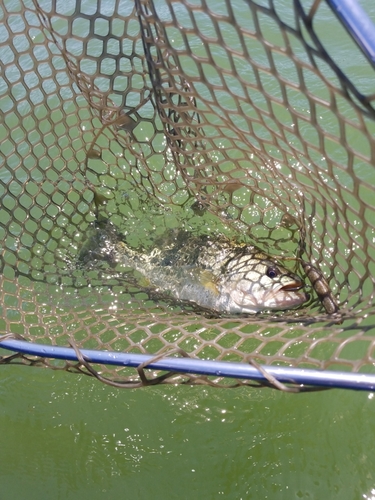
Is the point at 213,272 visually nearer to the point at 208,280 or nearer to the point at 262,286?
the point at 208,280

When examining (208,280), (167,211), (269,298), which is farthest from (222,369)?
(167,211)

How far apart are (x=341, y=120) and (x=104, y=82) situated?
14.9 feet

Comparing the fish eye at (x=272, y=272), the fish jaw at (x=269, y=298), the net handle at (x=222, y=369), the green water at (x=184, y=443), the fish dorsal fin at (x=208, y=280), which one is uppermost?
the net handle at (x=222, y=369)

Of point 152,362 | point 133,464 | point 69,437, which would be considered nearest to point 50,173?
point 69,437

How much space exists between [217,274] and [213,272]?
0.04 meters

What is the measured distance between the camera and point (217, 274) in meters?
3.50

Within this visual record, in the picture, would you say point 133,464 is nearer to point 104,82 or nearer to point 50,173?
point 50,173

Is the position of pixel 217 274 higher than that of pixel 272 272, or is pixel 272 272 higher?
pixel 272 272

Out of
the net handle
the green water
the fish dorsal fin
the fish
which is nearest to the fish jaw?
the fish

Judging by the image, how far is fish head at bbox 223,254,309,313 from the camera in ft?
10.3

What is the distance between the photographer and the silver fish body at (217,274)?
321 cm

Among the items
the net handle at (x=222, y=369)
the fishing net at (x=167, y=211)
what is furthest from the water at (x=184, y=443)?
the net handle at (x=222, y=369)

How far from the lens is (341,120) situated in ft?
6.18

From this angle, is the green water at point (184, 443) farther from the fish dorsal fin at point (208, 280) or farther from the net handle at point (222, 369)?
the net handle at point (222, 369)
